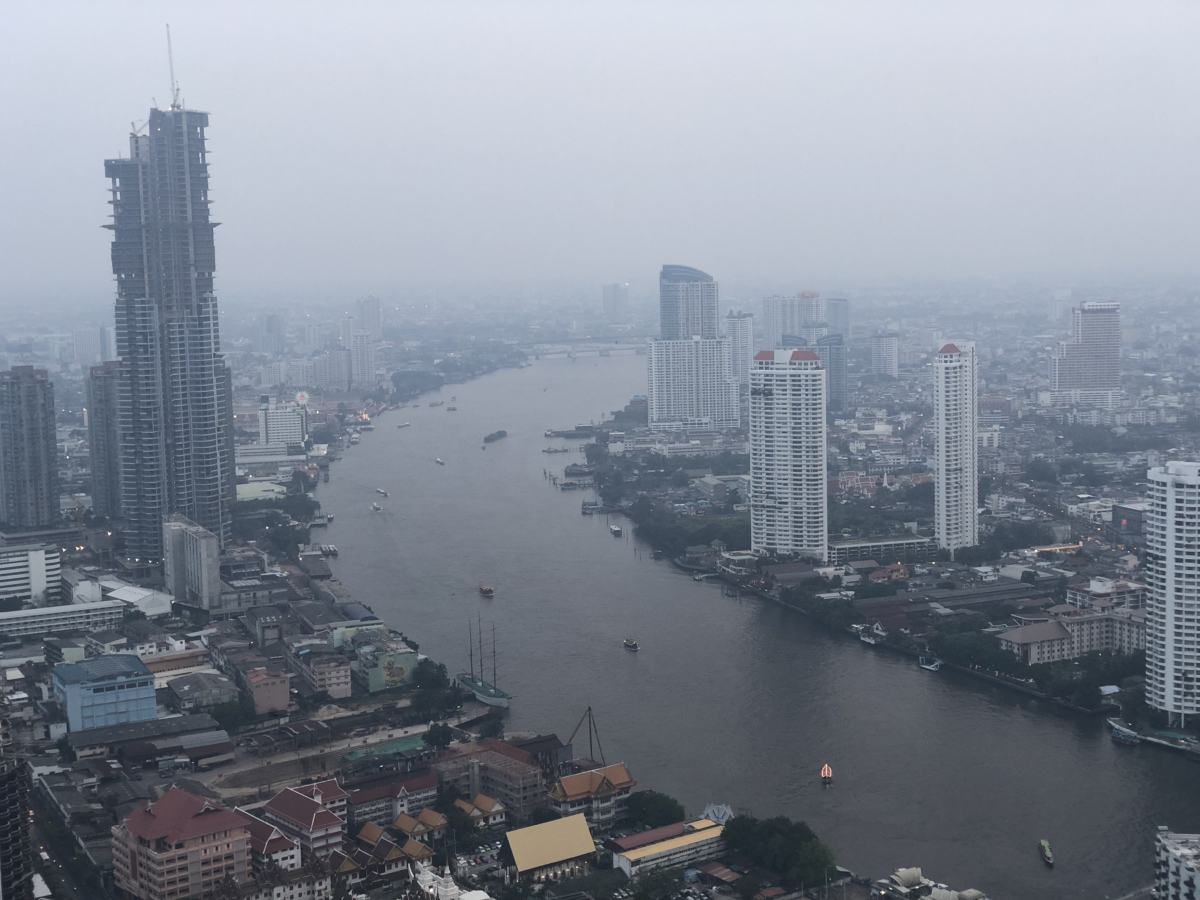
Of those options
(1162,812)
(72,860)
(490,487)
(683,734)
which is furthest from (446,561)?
(1162,812)

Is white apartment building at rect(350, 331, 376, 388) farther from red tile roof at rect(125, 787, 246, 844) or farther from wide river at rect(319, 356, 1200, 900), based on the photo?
red tile roof at rect(125, 787, 246, 844)

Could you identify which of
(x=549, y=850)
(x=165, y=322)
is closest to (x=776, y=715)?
(x=549, y=850)

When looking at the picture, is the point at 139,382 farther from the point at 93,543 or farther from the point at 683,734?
the point at 683,734

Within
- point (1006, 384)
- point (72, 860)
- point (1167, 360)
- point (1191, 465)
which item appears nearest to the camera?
point (72, 860)

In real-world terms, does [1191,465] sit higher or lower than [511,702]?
higher

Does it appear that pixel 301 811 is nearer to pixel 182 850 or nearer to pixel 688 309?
pixel 182 850

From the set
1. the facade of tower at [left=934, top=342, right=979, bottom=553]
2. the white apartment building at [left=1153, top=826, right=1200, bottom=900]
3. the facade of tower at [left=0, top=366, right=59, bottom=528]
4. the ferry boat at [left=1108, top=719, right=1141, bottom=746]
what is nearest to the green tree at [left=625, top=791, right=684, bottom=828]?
the white apartment building at [left=1153, top=826, right=1200, bottom=900]
